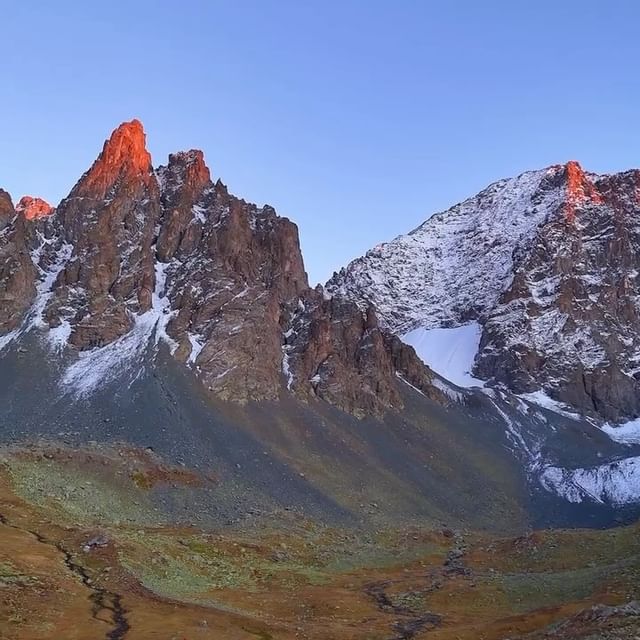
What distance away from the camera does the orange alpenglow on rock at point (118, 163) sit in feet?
539

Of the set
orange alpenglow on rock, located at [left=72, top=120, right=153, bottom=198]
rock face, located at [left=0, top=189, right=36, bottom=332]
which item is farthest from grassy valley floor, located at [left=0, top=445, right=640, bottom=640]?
orange alpenglow on rock, located at [left=72, top=120, right=153, bottom=198]

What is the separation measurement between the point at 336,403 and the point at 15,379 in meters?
59.6

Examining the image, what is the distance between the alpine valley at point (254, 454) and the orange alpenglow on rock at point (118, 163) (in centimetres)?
56

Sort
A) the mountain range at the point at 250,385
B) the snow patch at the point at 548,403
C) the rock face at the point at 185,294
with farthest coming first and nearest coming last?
the snow patch at the point at 548,403, the rock face at the point at 185,294, the mountain range at the point at 250,385

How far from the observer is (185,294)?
145 m

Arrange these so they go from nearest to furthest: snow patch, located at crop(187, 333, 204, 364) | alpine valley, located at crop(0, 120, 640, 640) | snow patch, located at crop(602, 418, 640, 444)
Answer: alpine valley, located at crop(0, 120, 640, 640) < snow patch, located at crop(187, 333, 204, 364) < snow patch, located at crop(602, 418, 640, 444)

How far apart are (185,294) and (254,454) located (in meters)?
47.5

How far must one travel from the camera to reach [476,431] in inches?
5969

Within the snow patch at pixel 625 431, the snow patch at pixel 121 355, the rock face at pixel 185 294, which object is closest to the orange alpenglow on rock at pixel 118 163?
the rock face at pixel 185 294

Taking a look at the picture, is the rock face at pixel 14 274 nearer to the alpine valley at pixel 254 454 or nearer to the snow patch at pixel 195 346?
the alpine valley at pixel 254 454

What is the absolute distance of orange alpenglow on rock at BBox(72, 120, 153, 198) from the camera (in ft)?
539

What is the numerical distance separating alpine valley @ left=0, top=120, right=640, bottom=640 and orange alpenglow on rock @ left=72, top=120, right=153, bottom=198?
0.56 meters

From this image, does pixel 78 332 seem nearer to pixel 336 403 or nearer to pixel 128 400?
pixel 128 400

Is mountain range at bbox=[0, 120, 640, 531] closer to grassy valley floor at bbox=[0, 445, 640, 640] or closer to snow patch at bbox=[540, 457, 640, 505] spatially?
snow patch at bbox=[540, 457, 640, 505]
